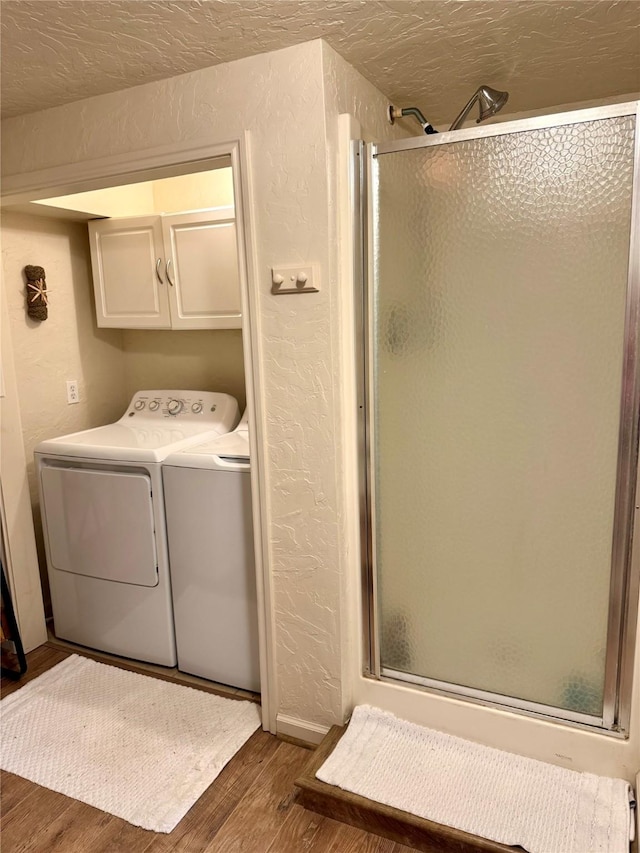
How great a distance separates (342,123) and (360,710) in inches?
75.5

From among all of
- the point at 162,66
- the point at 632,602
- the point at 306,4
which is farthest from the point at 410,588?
the point at 162,66

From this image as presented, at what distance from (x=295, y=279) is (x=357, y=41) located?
681 millimetres

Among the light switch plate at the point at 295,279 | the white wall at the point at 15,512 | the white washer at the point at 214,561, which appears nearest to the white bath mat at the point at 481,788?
the white washer at the point at 214,561

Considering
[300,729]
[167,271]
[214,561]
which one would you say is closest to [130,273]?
[167,271]

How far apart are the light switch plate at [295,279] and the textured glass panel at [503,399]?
0.74ft

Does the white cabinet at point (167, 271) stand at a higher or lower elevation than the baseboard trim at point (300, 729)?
higher

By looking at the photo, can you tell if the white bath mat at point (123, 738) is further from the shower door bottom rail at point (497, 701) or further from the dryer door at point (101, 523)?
the shower door bottom rail at point (497, 701)

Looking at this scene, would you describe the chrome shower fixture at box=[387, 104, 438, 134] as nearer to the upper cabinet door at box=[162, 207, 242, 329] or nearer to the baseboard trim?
the upper cabinet door at box=[162, 207, 242, 329]

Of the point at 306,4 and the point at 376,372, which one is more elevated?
the point at 306,4

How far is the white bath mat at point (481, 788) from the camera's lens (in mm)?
1515

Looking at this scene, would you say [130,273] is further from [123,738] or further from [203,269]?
[123,738]

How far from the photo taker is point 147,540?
238cm

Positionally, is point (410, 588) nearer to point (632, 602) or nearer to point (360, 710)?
point (360, 710)

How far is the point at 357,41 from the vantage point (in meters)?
1.61
